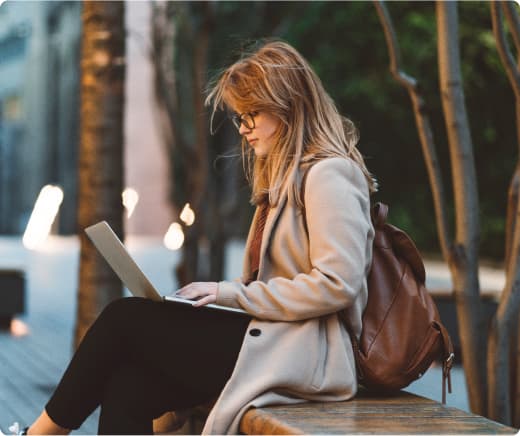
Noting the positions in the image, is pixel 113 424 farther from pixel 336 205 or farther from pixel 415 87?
pixel 415 87

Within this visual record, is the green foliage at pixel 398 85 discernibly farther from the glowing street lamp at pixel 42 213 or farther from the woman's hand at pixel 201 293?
the glowing street lamp at pixel 42 213

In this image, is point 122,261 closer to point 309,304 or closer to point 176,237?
point 309,304

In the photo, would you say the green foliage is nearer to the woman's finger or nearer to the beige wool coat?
the beige wool coat

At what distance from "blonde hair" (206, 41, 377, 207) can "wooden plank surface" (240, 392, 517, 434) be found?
0.74 m

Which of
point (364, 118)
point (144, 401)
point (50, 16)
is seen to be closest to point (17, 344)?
point (144, 401)

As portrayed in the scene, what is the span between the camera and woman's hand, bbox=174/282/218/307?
3082 millimetres

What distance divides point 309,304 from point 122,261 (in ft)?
2.11

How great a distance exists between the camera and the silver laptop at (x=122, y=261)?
3041 millimetres

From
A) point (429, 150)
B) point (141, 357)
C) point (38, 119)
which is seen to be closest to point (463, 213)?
point (429, 150)

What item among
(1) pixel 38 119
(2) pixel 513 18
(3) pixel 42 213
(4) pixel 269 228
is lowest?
(3) pixel 42 213

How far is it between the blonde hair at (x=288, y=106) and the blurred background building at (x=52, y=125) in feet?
80.6

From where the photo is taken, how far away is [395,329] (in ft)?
10.4

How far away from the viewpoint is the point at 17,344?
846 centimetres

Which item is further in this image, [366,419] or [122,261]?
[122,261]
